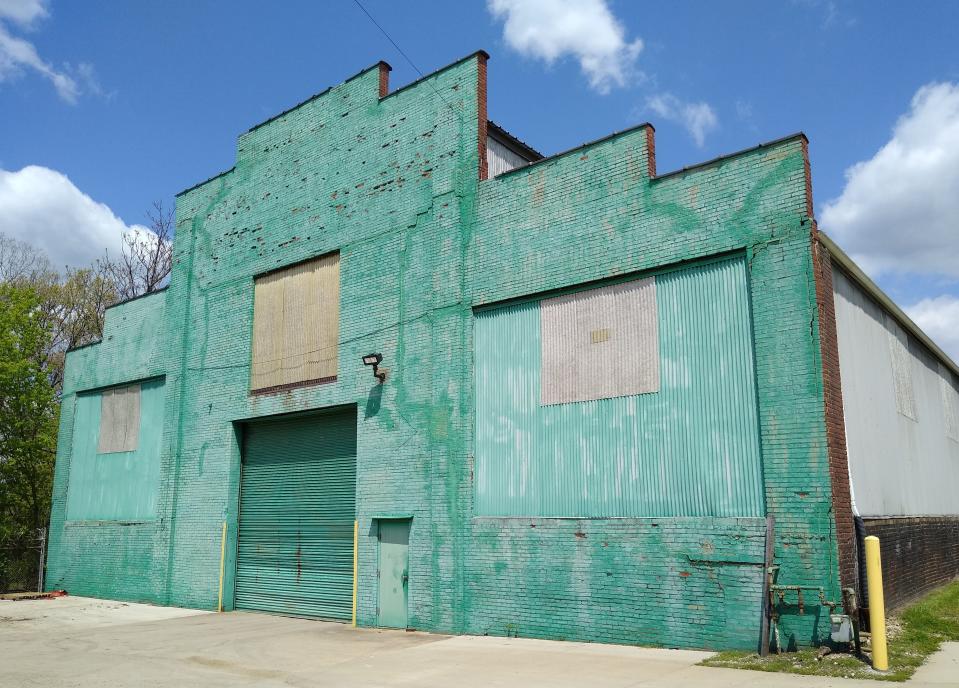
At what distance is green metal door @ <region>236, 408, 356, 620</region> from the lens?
15.2 meters

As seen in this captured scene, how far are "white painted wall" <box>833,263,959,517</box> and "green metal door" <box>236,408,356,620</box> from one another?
859cm

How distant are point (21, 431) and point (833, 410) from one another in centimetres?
2247

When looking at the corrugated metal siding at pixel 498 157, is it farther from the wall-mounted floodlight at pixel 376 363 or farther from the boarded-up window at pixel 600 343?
the wall-mounted floodlight at pixel 376 363

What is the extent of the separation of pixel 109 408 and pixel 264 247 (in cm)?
696

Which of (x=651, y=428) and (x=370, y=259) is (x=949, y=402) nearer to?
(x=651, y=428)

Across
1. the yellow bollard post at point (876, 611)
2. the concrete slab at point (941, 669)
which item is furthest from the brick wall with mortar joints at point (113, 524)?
the concrete slab at point (941, 669)

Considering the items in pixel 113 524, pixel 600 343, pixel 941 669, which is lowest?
pixel 941 669

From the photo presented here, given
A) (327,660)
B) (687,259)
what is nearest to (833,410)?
(687,259)

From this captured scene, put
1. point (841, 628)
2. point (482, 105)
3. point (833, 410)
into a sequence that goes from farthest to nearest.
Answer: point (482, 105)
point (833, 410)
point (841, 628)

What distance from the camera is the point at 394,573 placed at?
45.4 feet

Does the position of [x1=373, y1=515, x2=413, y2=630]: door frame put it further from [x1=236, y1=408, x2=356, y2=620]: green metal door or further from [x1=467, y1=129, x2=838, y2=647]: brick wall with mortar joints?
[x1=467, y1=129, x2=838, y2=647]: brick wall with mortar joints

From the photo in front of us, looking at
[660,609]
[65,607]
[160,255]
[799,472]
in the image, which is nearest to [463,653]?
[660,609]

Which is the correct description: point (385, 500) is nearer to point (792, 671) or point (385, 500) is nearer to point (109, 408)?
point (792, 671)

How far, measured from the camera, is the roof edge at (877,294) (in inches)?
444
